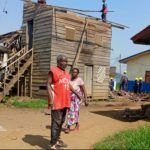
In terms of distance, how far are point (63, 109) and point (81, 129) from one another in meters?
2.78

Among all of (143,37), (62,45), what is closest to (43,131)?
(143,37)

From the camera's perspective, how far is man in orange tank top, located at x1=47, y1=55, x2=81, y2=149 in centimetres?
798

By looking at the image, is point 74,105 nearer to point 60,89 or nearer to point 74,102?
point 74,102

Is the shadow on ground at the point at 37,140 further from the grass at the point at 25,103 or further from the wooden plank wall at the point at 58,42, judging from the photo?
the wooden plank wall at the point at 58,42

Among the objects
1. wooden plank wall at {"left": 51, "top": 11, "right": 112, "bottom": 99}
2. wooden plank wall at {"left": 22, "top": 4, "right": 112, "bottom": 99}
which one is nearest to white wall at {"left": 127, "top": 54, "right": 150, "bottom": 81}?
wooden plank wall at {"left": 51, "top": 11, "right": 112, "bottom": 99}

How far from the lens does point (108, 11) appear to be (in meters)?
24.2

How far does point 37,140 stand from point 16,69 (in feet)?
41.4

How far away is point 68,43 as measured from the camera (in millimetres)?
21875

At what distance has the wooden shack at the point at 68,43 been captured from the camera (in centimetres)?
2112

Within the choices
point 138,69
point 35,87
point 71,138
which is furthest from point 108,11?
point 71,138

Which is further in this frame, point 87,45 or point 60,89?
point 87,45

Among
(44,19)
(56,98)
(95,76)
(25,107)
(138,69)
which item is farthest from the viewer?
(138,69)

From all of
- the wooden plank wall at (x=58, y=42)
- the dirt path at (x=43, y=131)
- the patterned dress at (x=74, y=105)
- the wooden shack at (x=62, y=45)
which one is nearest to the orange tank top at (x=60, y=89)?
the dirt path at (x=43, y=131)

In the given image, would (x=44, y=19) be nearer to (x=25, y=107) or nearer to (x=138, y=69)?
(x=25, y=107)
